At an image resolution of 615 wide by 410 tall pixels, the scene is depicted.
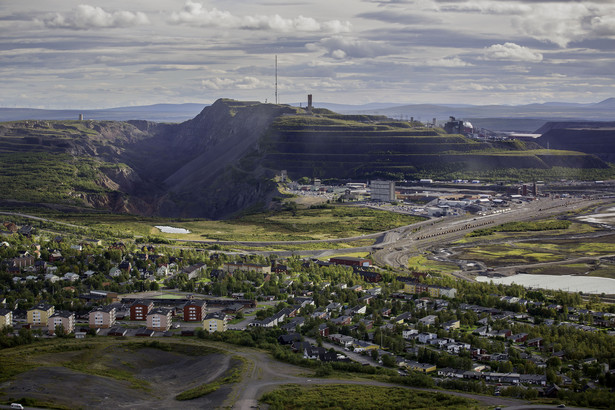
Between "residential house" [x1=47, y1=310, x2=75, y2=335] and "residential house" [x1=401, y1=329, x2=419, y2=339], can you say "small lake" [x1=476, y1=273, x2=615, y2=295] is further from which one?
"residential house" [x1=47, y1=310, x2=75, y2=335]

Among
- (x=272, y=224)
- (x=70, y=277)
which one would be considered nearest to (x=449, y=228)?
(x=272, y=224)

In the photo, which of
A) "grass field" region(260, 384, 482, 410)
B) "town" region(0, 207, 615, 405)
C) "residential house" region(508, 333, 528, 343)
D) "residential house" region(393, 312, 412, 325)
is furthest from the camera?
"residential house" region(393, 312, 412, 325)

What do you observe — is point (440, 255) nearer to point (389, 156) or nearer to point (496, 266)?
point (496, 266)

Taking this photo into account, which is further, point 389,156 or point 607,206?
point 389,156

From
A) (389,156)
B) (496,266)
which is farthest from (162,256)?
(389,156)

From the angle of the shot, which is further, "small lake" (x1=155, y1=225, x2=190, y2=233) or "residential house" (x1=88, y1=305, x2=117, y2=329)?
"small lake" (x1=155, y1=225, x2=190, y2=233)

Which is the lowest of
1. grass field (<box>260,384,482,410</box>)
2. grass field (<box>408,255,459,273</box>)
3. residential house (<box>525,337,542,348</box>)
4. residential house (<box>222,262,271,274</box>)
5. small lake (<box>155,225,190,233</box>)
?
grass field (<box>408,255,459,273</box>)

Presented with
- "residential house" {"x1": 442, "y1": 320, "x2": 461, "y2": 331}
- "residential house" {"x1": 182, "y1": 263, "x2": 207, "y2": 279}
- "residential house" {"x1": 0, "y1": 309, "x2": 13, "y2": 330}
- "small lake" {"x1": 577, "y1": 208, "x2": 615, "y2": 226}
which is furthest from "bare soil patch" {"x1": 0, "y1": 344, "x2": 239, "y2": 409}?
"small lake" {"x1": 577, "y1": 208, "x2": 615, "y2": 226}
